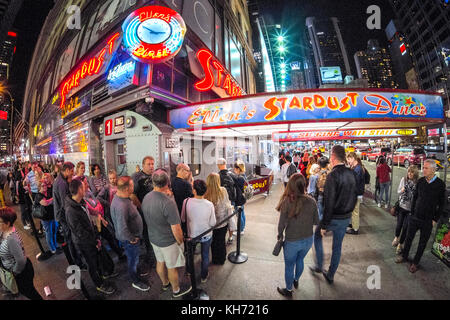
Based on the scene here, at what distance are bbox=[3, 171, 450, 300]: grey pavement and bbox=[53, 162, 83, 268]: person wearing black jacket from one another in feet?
1.19

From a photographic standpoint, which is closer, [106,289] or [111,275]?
[106,289]

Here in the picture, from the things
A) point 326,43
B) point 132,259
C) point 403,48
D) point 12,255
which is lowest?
point 132,259

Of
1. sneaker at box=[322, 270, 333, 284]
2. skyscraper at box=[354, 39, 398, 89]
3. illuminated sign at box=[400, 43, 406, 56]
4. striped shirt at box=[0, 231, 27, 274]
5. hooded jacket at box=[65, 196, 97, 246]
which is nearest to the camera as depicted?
striped shirt at box=[0, 231, 27, 274]

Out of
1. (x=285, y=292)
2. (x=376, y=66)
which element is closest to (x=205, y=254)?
(x=285, y=292)

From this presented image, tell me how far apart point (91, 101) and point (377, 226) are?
13.4 metres

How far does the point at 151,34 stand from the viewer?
19.6 ft

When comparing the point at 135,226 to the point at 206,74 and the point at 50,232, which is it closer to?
the point at 50,232

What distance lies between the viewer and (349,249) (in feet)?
13.6

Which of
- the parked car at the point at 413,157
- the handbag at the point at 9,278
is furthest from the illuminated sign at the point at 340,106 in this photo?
the parked car at the point at 413,157

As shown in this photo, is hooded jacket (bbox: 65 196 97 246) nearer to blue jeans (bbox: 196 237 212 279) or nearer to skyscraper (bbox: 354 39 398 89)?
blue jeans (bbox: 196 237 212 279)

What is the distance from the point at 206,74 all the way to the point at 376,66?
18866cm

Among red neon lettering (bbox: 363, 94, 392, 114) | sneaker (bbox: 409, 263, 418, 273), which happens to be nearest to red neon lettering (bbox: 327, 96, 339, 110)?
red neon lettering (bbox: 363, 94, 392, 114)

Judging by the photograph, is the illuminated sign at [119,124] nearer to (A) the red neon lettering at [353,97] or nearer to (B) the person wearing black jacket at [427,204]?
(A) the red neon lettering at [353,97]

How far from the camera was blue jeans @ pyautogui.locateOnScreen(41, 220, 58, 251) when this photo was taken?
164 inches
